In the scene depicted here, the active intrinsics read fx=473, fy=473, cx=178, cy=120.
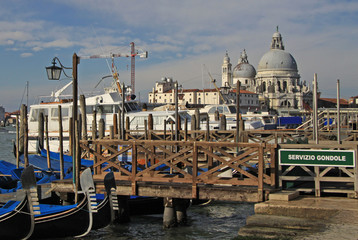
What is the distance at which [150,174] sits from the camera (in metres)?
12.9

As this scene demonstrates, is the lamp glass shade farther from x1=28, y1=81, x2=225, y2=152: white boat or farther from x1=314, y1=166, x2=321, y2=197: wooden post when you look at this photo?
x1=28, y1=81, x2=225, y2=152: white boat

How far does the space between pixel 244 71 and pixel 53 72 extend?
148 metres

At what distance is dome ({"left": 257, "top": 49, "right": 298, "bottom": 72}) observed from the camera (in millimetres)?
153500

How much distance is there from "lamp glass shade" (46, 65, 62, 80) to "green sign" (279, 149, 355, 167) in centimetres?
664

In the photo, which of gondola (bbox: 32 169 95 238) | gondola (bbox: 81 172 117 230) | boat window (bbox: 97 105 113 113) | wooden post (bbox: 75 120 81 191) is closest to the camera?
gondola (bbox: 32 169 95 238)

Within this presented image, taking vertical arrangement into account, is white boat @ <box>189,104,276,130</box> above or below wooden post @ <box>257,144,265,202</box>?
above

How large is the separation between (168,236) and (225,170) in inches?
92.9

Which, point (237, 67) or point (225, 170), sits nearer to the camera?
point (225, 170)

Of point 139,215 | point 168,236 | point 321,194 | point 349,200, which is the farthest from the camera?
point 139,215

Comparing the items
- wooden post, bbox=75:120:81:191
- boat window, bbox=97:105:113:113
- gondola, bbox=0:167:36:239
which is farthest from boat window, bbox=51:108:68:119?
gondola, bbox=0:167:36:239

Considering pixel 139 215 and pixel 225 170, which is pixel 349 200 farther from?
pixel 139 215

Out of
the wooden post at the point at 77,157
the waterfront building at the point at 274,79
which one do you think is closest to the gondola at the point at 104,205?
the wooden post at the point at 77,157

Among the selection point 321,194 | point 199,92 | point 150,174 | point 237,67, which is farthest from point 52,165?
point 237,67

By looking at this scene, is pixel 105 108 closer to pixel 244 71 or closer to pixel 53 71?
pixel 53 71
